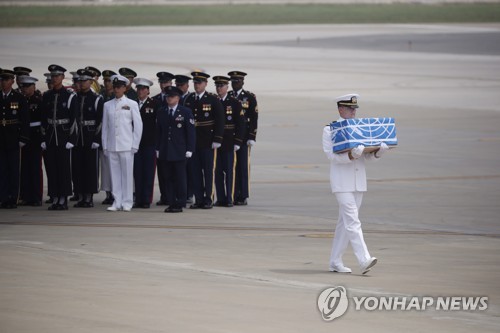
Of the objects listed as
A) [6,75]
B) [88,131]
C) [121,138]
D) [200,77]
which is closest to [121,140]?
[121,138]

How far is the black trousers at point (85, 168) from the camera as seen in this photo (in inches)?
709

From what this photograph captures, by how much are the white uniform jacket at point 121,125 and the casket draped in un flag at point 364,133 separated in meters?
6.20

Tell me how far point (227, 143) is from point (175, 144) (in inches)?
50.5

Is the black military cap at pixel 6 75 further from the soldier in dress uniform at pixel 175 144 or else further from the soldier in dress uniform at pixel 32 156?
the soldier in dress uniform at pixel 175 144

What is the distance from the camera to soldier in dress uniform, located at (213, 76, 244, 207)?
1834cm

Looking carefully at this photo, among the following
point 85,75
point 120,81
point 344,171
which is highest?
point 85,75

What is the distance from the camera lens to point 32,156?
18469mm

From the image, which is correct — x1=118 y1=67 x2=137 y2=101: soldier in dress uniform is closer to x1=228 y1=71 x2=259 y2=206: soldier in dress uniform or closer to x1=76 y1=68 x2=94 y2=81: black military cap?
x1=76 y1=68 x2=94 y2=81: black military cap

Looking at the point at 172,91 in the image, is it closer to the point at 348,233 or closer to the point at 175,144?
the point at 175,144

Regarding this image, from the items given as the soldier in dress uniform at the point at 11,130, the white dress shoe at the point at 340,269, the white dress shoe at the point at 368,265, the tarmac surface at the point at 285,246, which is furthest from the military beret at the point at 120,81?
the white dress shoe at the point at 368,265

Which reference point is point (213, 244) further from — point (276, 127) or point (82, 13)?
point (82, 13)

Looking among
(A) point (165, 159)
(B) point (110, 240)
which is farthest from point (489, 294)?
(A) point (165, 159)

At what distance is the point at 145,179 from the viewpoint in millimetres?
18094

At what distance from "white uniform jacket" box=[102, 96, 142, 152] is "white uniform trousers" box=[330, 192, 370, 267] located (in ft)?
19.9
